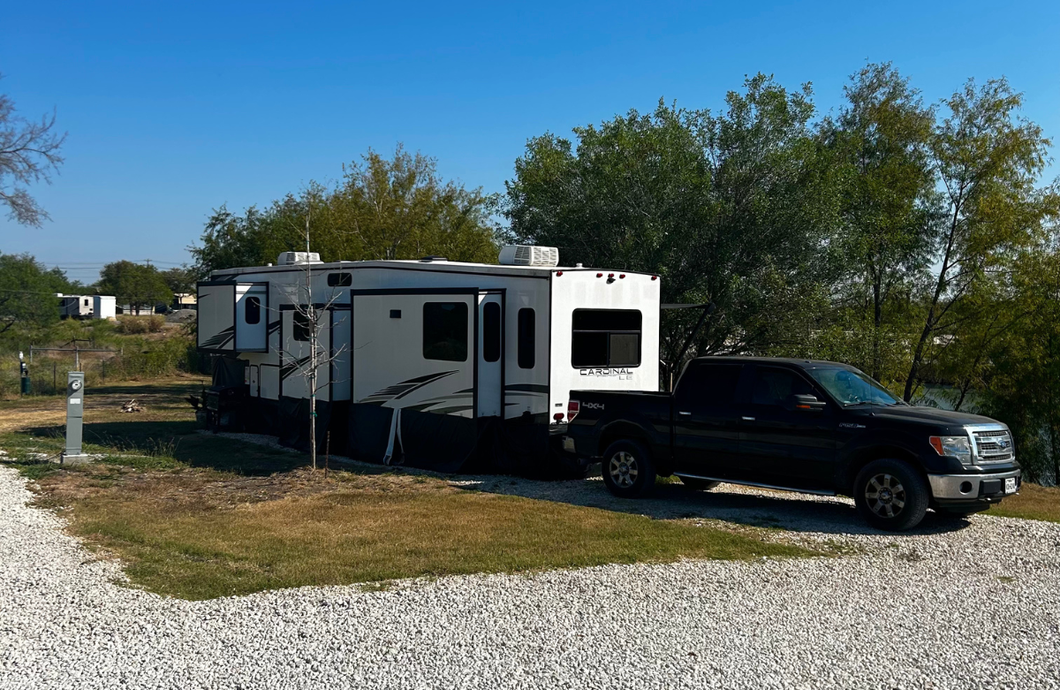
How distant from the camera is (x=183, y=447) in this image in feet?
48.7

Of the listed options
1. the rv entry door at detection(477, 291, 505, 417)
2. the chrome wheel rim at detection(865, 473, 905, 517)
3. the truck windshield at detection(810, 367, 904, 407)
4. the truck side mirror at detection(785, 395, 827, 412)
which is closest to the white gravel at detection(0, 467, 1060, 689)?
the chrome wheel rim at detection(865, 473, 905, 517)

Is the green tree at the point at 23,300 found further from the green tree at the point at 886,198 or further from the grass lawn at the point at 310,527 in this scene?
the green tree at the point at 886,198

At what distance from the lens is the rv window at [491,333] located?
1223 cm

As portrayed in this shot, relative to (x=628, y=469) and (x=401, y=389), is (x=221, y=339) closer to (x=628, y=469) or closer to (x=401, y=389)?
(x=401, y=389)

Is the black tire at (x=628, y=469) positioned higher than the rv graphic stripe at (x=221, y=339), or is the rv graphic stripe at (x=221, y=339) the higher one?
the rv graphic stripe at (x=221, y=339)

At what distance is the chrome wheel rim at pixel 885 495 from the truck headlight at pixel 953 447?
19.3 inches

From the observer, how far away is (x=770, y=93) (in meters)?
18.4

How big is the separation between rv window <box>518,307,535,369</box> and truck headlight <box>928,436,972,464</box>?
5.08 meters

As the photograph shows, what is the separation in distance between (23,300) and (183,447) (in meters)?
33.9

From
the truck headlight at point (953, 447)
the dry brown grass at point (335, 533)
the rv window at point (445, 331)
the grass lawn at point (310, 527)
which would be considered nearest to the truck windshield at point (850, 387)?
the truck headlight at point (953, 447)

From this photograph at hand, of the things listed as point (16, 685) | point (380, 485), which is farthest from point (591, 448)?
point (16, 685)

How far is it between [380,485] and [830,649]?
6.90 meters

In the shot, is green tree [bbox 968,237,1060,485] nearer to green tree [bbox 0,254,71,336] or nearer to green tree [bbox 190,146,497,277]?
green tree [bbox 190,146,497,277]

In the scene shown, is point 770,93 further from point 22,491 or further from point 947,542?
point 22,491
